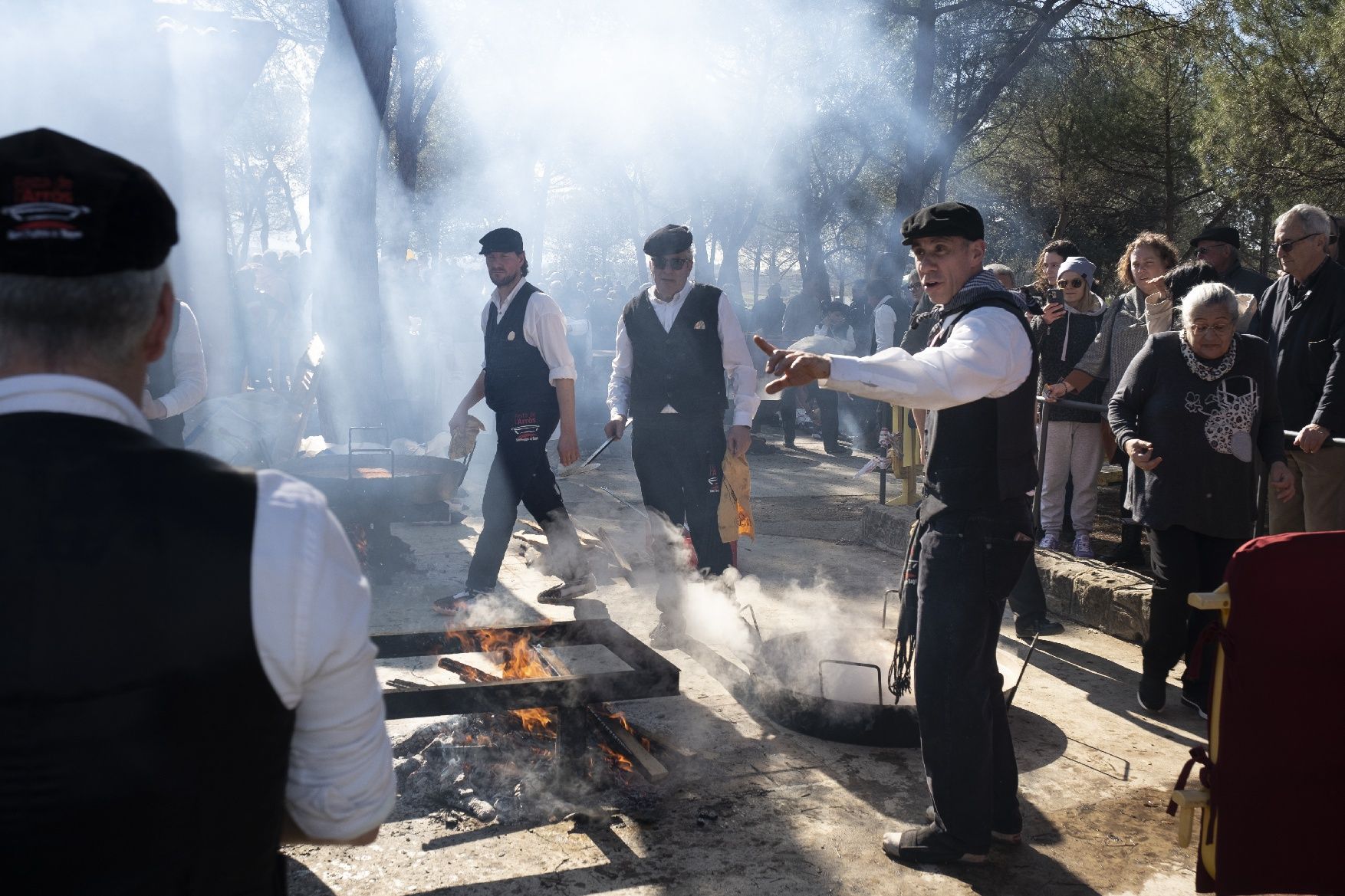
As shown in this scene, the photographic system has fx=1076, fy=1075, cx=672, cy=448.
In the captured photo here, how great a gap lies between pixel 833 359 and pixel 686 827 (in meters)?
1.72

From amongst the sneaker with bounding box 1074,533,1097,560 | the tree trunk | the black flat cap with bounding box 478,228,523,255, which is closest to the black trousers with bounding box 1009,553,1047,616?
the sneaker with bounding box 1074,533,1097,560

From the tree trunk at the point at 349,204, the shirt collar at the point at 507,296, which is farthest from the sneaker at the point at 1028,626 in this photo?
the tree trunk at the point at 349,204

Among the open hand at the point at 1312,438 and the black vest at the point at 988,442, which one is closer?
the black vest at the point at 988,442

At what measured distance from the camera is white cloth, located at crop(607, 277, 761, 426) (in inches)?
233

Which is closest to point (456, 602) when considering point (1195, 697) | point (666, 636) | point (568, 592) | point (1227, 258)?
point (568, 592)

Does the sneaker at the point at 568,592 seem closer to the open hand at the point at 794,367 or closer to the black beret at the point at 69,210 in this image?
the open hand at the point at 794,367

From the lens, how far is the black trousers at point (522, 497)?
20.1 ft

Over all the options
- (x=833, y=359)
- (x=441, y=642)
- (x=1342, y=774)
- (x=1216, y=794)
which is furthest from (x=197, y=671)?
(x=441, y=642)

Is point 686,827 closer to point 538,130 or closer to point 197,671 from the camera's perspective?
point 197,671

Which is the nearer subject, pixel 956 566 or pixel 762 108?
pixel 956 566

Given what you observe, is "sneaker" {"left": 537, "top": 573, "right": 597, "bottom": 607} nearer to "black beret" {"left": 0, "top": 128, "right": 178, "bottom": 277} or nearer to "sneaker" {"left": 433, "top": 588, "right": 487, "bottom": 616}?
"sneaker" {"left": 433, "top": 588, "right": 487, "bottom": 616}

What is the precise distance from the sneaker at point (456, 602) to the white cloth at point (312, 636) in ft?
15.4

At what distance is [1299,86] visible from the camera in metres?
9.48

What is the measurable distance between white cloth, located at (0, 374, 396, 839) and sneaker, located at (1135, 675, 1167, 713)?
13.9 ft
